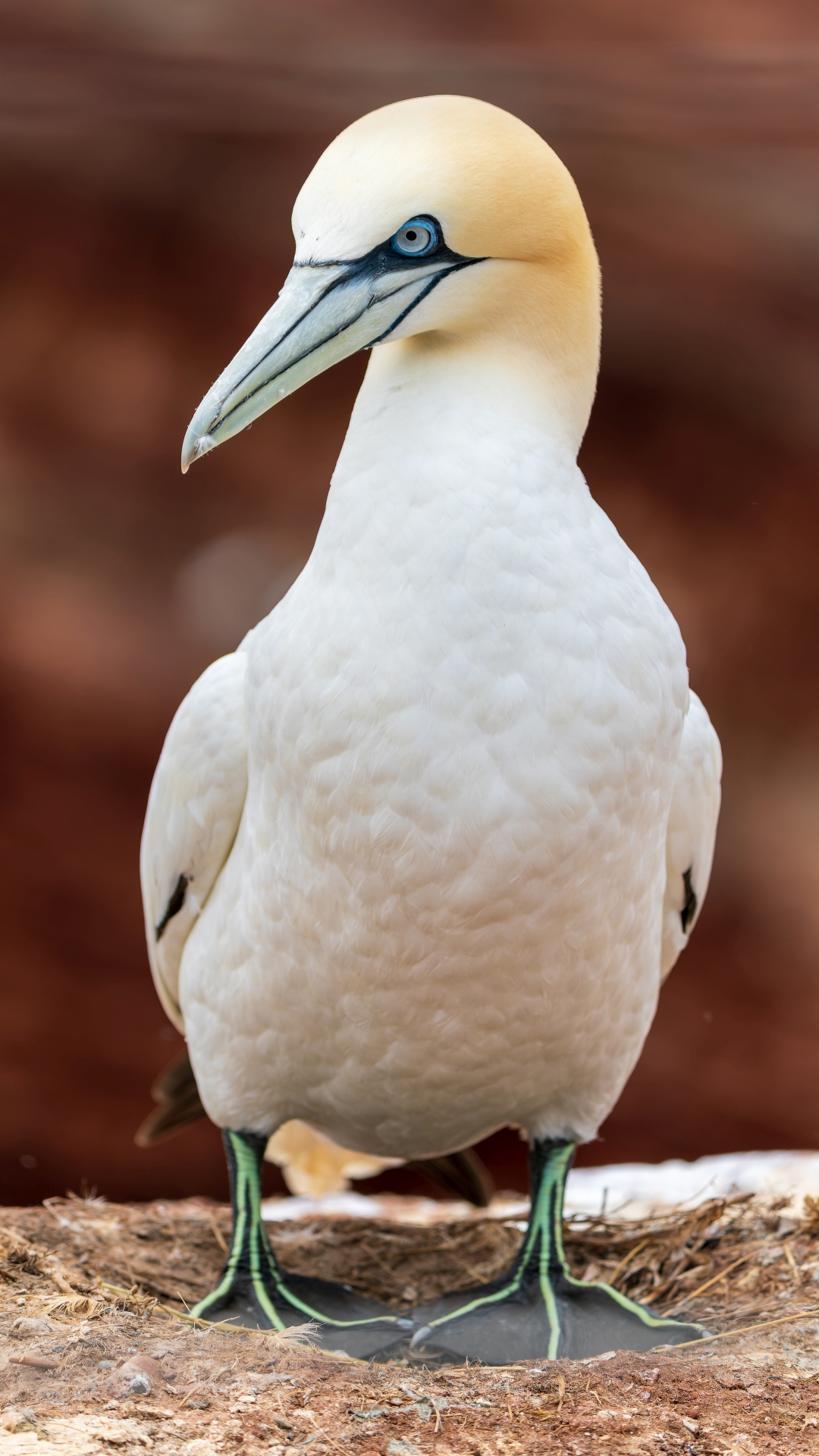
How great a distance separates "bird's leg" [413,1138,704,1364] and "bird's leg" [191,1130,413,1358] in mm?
109

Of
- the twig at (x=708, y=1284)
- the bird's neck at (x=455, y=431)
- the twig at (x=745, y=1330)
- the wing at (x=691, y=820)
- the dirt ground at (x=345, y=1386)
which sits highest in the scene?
the bird's neck at (x=455, y=431)

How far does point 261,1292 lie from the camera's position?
9.46 ft

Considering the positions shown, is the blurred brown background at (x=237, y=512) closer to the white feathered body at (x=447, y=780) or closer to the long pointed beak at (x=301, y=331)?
the white feathered body at (x=447, y=780)

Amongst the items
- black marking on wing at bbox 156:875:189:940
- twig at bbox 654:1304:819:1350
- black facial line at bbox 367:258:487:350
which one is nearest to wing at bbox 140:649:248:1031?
black marking on wing at bbox 156:875:189:940

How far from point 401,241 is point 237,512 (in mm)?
3989

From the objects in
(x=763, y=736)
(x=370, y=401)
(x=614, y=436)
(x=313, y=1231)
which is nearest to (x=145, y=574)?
(x=614, y=436)

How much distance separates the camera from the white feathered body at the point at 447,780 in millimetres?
2180

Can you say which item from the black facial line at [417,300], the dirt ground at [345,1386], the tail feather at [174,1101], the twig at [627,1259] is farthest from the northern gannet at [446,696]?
the tail feather at [174,1101]

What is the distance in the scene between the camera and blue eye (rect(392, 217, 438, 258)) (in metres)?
2.14

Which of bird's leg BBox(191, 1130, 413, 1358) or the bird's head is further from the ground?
the bird's head

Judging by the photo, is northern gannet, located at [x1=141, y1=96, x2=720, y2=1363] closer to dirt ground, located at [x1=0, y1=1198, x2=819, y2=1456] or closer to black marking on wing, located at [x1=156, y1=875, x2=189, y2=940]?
black marking on wing, located at [x1=156, y1=875, x2=189, y2=940]

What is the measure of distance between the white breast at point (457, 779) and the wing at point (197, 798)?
0.32 feet

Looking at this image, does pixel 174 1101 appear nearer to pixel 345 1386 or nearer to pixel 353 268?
pixel 345 1386

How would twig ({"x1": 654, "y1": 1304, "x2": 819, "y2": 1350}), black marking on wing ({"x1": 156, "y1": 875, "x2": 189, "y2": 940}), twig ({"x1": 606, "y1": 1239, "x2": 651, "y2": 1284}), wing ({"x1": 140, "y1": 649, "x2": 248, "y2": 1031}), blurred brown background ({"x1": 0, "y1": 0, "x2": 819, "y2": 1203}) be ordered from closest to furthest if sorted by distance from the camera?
twig ({"x1": 654, "y1": 1304, "x2": 819, "y2": 1350})
wing ({"x1": 140, "y1": 649, "x2": 248, "y2": 1031})
black marking on wing ({"x1": 156, "y1": 875, "x2": 189, "y2": 940})
twig ({"x1": 606, "y1": 1239, "x2": 651, "y2": 1284})
blurred brown background ({"x1": 0, "y1": 0, "x2": 819, "y2": 1203})
